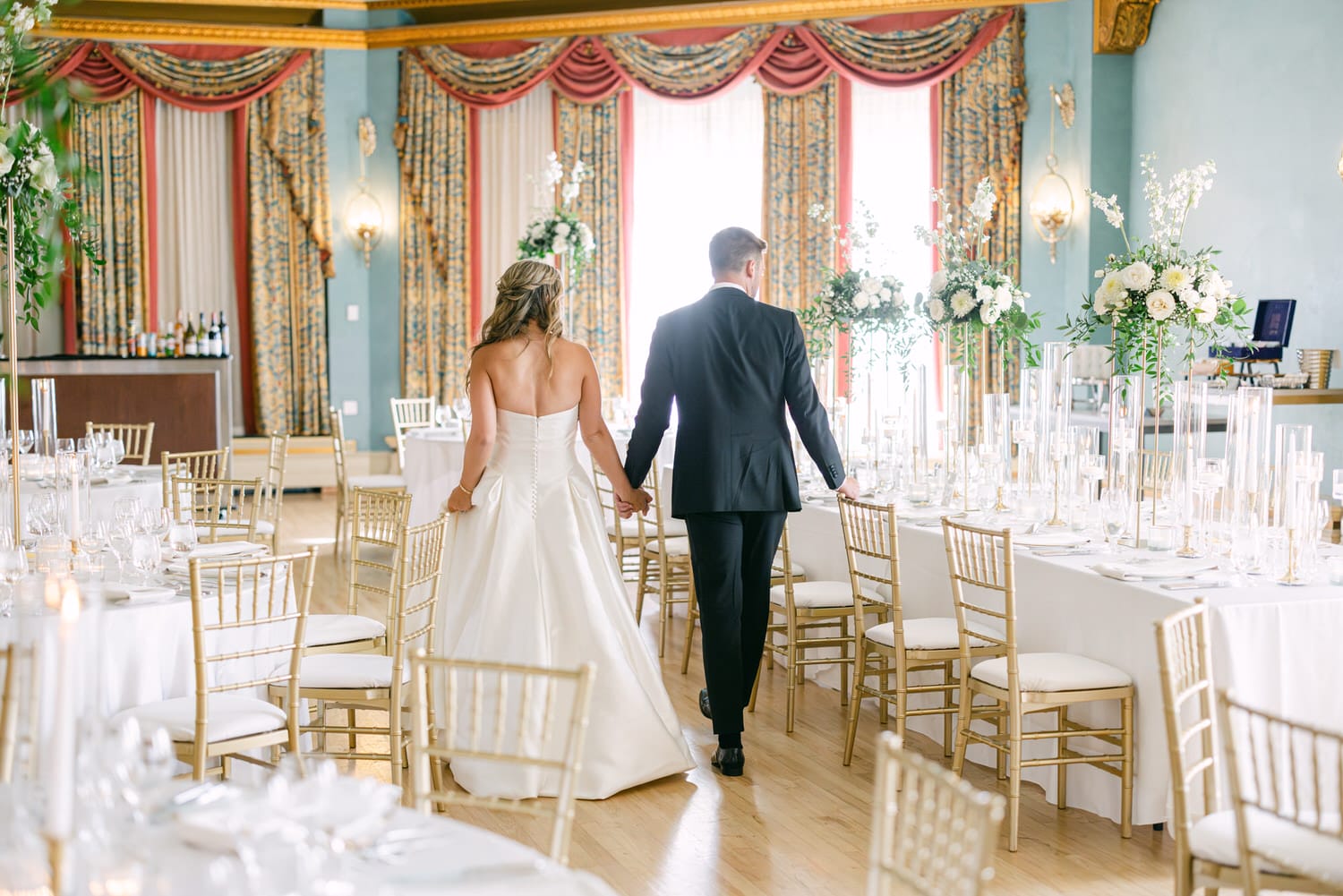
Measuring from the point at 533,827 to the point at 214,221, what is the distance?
9690mm

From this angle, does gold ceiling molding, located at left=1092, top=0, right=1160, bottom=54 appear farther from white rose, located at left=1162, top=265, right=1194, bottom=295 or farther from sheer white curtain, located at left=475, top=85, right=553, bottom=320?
white rose, located at left=1162, top=265, right=1194, bottom=295

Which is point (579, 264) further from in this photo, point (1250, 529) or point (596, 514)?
point (1250, 529)

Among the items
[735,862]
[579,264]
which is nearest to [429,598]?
[735,862]

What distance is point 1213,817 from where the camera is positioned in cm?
292

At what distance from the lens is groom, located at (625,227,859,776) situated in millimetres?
4633

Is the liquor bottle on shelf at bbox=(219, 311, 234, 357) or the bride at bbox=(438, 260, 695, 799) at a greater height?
the liquor bottle on shelf at bbox=(219, 311, 234, 357)

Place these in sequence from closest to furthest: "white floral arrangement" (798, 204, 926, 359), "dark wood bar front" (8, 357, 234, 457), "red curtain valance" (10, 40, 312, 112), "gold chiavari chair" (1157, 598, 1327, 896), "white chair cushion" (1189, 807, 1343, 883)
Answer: "white chair cushion" (1189, 807, 1343, 883) → "gold chiavari chair" (1157, 598, 1327, 896) → "white floral arrangement" (798, 204, 926, 359) → "dark wood bar front" (8, 357, 234, 457) → "red curtain valance" (10, 40, 312, 112)

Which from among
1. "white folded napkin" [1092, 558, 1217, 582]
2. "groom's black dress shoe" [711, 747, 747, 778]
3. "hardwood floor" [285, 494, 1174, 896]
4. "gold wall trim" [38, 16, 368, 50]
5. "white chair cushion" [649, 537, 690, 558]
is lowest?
"hardwood floor" [285, 494, 1174, 896]

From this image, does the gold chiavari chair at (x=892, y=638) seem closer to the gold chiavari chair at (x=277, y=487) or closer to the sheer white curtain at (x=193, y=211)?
the gold chiavari chair at (x=277, y=487)

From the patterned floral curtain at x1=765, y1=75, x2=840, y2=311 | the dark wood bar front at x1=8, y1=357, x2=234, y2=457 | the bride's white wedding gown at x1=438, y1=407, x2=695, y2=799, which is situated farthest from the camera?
the patterned floral curtain at x1=765, y1=75, x2=840, y2=311

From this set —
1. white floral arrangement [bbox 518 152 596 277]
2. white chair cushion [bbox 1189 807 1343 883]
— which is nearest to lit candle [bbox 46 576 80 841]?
white chair cushion [bbox 1189 807 1343 883]

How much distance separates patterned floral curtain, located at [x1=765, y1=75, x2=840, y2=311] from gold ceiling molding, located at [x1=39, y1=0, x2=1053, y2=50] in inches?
28.0

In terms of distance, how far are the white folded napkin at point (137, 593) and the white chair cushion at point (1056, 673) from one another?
2.54 metres

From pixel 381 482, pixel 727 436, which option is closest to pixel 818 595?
pixel 727 436
